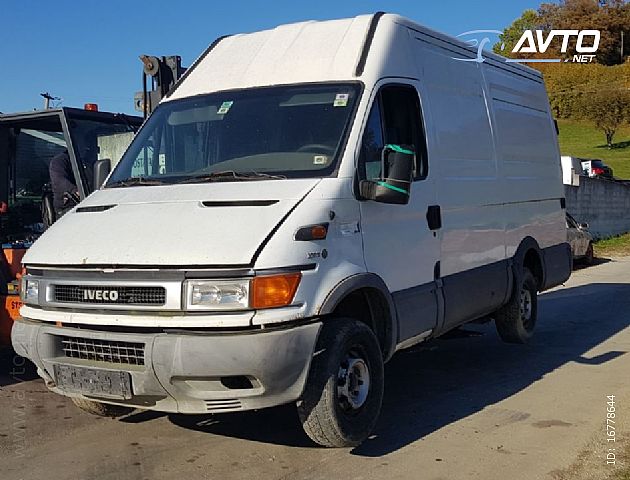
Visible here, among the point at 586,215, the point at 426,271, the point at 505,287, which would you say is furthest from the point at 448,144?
the point at 586,215

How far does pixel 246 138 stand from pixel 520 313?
13.0 feet

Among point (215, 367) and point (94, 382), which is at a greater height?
point (215, 367)

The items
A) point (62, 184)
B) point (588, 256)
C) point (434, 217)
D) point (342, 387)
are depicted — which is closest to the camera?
point (342, 387)

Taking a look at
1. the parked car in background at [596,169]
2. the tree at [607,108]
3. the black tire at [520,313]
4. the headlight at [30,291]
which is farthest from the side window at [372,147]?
the tree at [607,108]

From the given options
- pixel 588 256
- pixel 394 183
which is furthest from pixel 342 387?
pixel 588 256

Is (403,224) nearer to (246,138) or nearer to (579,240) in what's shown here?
(246,138)

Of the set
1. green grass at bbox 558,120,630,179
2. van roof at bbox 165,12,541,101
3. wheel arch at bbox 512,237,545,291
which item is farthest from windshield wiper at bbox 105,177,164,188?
green grass at bbox 558,120,630,179

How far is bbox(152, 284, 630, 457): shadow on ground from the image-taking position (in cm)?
552

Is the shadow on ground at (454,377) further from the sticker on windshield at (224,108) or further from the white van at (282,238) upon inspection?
the sticker on windshield at (224,108)

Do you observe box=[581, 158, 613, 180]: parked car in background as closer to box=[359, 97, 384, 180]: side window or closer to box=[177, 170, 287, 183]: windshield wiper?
box=[359, 97, 384, 180]: side window

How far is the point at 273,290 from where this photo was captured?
436 centimetres

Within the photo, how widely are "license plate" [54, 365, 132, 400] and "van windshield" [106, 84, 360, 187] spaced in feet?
4.81

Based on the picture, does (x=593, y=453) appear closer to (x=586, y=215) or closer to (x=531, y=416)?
(x=531, y=416)

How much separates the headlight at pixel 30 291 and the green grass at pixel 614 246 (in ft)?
58.9
